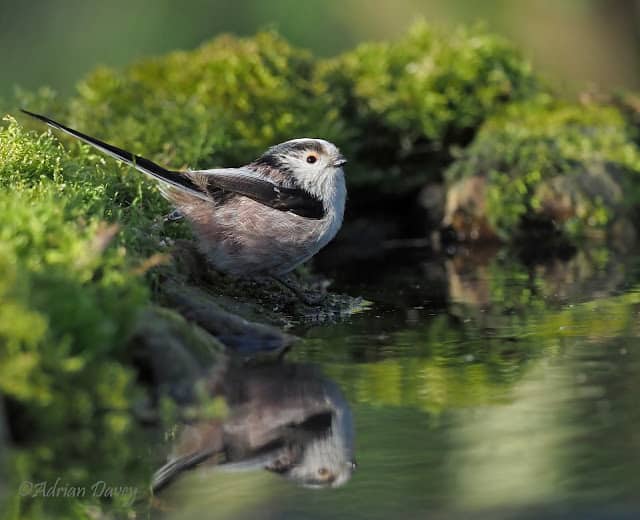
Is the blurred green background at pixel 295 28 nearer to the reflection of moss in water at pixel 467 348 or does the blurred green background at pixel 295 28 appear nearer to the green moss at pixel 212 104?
the green moss at pixel 212 104

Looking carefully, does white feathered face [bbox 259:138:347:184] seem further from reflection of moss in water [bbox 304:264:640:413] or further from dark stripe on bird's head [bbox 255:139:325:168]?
reflection of moss in water [bbox 304:264:640:413]

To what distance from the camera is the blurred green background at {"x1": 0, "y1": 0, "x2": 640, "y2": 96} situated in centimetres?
1786

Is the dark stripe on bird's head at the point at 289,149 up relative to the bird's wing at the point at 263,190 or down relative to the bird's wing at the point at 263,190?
up

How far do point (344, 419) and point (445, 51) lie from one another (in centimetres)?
787

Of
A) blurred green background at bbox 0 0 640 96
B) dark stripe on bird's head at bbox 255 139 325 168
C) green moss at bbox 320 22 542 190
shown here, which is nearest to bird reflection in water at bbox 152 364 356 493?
dark stripe on bird's head at bbox 255 139 325 168

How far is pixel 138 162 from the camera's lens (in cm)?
695

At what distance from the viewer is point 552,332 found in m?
6.73

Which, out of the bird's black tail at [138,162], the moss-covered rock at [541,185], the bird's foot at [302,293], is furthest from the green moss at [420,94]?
the bird's black tail at [138,162]

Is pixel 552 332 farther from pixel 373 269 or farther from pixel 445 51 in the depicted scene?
pixel 445 51

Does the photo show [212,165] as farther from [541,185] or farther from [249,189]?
[541,185]

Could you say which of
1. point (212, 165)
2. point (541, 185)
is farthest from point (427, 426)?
point (541, 185)

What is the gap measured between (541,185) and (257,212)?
4799 mm

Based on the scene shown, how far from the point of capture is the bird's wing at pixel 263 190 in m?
7.19

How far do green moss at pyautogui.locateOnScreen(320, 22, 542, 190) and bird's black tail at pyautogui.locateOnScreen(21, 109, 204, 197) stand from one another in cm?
461
